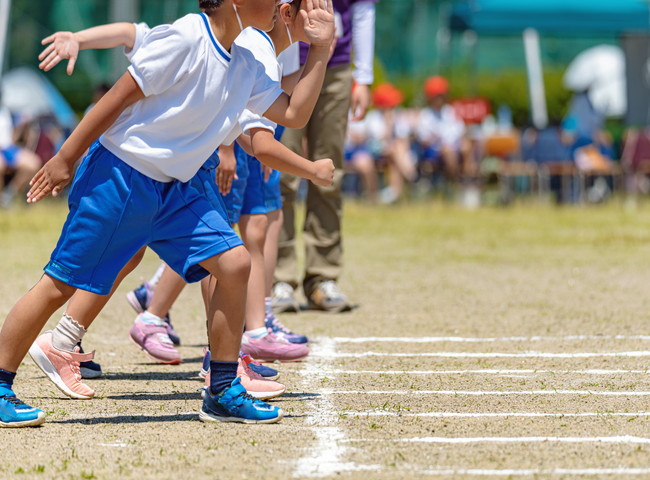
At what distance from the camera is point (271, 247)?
581 cm

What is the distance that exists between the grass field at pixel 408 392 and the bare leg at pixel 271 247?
1.40 ft

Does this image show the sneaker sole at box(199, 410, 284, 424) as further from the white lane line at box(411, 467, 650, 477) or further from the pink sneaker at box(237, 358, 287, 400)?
Result: the white lane line at box(411, 467, 650, 477)

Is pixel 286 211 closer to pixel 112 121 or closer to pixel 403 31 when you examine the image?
pixel 112 121

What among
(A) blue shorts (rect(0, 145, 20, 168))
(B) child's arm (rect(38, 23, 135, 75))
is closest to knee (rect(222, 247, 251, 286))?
(B) child's arm (rect(38, 23, 135, 75))

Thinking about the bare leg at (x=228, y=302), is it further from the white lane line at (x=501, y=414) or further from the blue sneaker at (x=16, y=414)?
the blue sneaker at (x=16, y=414)

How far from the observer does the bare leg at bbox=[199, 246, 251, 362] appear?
3.99 meters

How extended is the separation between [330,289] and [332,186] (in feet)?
2.03

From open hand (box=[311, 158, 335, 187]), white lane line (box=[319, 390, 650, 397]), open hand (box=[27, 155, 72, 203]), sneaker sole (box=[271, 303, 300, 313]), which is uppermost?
open hand (box=[27, 155, 72, 203])

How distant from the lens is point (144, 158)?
12.9 feet

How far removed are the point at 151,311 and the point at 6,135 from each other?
1183 centimetres

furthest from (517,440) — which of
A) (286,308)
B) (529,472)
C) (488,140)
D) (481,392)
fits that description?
(488,140)

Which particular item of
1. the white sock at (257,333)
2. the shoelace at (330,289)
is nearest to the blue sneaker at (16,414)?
the white sock at (257,333)

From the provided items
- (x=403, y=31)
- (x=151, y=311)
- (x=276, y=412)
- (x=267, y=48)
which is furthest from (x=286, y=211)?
(x=403, y=31)

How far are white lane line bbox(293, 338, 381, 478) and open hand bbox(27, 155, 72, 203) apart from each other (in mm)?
1167
